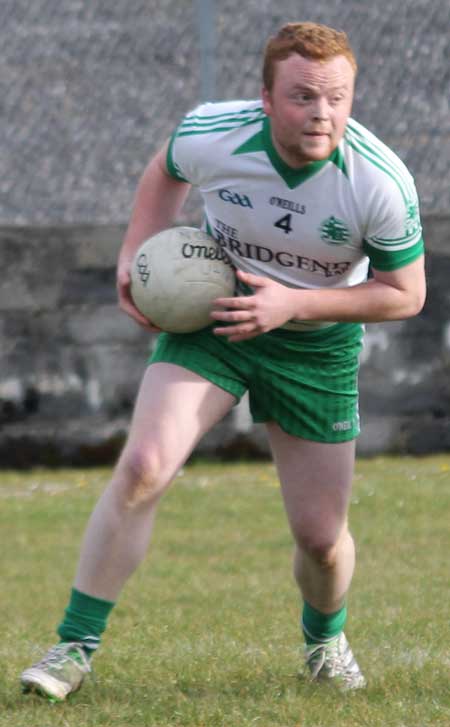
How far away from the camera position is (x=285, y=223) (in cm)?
481

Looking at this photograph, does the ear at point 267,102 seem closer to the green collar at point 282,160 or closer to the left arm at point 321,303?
the green collar at point 282,160

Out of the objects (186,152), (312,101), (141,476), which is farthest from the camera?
(186,152)

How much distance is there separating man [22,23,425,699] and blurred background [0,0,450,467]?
6.17 meters

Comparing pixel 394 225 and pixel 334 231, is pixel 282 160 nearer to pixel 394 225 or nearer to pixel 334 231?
pixel 334 231

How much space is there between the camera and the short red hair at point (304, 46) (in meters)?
4.54

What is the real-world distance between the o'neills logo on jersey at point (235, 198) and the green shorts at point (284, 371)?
1.40ft

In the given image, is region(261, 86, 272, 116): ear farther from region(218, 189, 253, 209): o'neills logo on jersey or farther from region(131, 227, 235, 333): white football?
region(131, 227, 235, 333): white football

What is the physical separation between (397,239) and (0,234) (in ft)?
23.6

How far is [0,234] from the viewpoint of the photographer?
37.8ft

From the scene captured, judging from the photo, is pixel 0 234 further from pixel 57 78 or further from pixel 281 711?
pixel 281 711

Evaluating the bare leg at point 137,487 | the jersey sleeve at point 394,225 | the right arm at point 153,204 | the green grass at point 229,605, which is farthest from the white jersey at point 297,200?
the green grass at point 229,605

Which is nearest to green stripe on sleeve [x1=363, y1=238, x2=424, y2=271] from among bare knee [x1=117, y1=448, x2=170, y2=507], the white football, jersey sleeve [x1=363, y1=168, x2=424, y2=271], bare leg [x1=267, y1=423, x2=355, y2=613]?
jersey sleeve [x1=363, y1=168, x2=424, y2=271]

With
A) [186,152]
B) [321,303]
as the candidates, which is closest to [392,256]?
[321,303]

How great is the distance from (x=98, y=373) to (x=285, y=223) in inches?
263
